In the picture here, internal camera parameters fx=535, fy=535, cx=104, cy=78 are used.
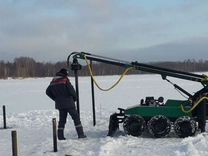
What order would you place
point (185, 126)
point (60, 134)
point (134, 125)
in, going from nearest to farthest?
point (185, 126) < point (134, 125) < point (60, 134)

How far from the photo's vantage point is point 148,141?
1185 centimetres

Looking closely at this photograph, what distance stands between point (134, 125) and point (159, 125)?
591 mm

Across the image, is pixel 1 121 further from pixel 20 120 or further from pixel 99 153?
pixel 99 153

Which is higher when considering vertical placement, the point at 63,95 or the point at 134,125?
the point at 63,95

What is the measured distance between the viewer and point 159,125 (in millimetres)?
12477

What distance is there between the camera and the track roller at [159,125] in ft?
40.8

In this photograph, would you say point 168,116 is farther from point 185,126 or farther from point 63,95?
point 63,95

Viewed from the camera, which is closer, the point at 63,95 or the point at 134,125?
the point at 134,125

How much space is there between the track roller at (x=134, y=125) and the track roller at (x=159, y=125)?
207 millimetres

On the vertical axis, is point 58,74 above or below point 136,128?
above

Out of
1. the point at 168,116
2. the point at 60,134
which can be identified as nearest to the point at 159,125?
the point at 168,116

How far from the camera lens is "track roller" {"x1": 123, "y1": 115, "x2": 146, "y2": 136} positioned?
41.3 ft

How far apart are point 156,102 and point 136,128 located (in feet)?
3.95

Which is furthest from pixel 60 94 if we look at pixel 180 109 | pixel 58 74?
pixel 180 109
